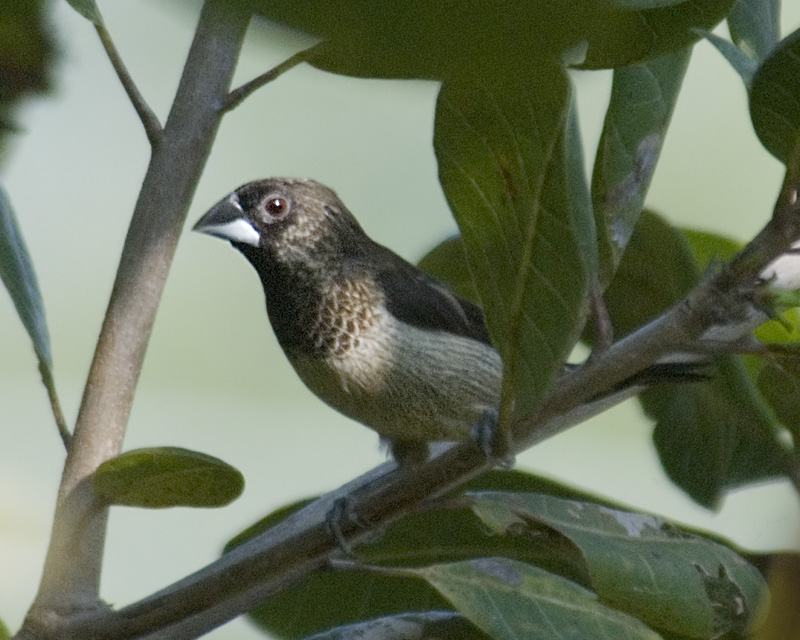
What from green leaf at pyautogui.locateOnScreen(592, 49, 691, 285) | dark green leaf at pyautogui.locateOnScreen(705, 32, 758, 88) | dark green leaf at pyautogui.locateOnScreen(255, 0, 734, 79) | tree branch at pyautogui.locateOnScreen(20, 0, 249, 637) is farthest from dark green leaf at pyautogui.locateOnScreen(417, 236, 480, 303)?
dark green leaf at pyautogui.locateOnScreen(255, 0, 734, 79)

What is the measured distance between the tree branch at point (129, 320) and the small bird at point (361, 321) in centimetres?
47

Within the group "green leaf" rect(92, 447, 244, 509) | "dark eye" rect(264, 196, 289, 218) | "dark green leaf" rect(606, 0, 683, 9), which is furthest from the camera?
"dark eye" rect(264, 196, 289, 218)

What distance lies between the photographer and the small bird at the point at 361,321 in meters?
1.49

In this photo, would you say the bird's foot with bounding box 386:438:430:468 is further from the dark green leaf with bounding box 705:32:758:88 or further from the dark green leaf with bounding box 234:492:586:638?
the dark green leaf with bounding box 705:32:758:88


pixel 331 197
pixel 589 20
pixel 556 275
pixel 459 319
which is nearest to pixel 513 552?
pixel 459 319

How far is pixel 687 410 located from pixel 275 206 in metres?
0.75

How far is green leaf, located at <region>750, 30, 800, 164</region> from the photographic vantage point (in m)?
0.71

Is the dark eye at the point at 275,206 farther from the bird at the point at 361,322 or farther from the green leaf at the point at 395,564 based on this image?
the green leaf at the point at 395,564

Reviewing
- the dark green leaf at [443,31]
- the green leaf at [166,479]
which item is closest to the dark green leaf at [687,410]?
the green leaf at [166,479]

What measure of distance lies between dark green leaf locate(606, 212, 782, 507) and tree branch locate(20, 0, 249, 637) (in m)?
0.63

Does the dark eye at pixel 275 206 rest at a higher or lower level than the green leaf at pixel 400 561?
higher

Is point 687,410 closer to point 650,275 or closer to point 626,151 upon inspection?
point 650,275

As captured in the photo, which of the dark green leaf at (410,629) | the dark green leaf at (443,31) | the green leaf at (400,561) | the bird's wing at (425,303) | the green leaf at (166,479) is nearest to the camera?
the dark green leaf at (443,31)

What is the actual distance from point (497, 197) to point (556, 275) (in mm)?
74
